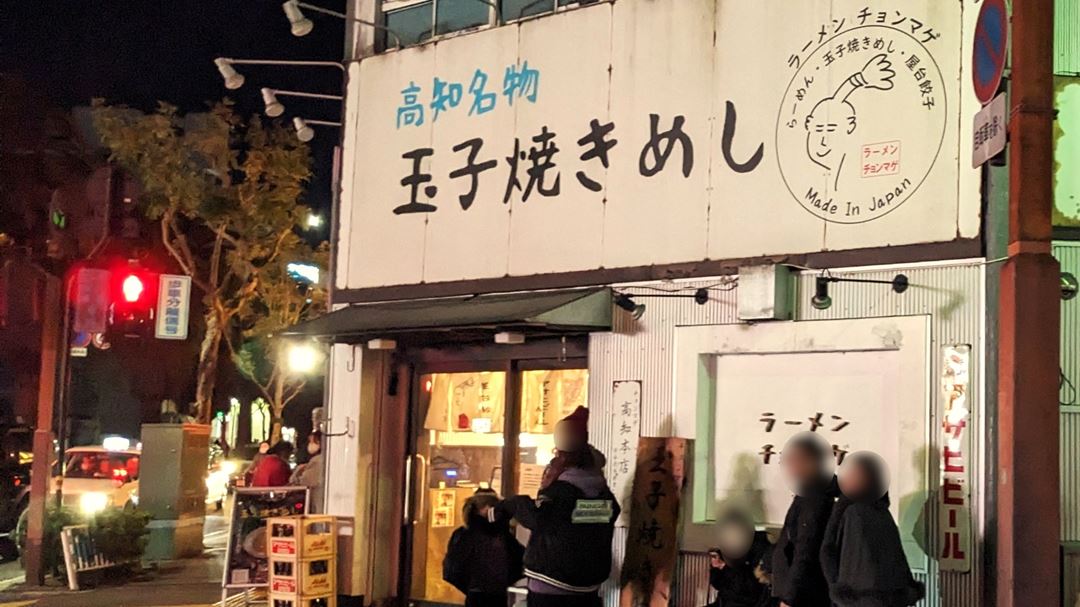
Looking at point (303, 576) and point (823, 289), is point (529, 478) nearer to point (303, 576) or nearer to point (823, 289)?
point (303, 576)

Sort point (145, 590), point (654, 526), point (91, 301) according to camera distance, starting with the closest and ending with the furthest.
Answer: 1. point (654, 526)
2. point (145, 590)
3. point (91, 301)

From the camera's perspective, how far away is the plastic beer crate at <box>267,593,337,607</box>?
11060mm

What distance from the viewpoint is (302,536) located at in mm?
11062

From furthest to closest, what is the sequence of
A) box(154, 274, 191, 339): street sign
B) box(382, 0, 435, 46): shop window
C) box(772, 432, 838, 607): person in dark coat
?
box(154, 274, 191, 339): street sign
box(382, 0, 435, 46): shop window
box(772, 432, 838, 607): person in dark coat

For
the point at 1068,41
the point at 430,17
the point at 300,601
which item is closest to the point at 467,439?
the point at 300,601

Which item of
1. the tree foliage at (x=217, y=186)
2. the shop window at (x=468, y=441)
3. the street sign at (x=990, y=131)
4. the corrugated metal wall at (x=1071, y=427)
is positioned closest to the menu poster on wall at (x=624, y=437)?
the shop window at (x=468, y=441)

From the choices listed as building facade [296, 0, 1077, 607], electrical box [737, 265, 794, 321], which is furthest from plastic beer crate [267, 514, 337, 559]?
electrical box [737, 265, 794, 321]

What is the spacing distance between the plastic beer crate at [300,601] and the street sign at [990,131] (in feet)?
24.6

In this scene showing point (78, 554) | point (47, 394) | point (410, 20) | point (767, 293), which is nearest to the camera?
point (767, 293)

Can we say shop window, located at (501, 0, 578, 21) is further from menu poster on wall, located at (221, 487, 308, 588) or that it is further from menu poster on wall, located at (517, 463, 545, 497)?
menu poster on wall, located at (221, 487, 308, 588)

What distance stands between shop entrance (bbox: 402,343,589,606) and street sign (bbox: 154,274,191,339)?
819 centimetres

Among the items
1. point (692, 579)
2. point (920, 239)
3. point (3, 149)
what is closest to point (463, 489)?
point (692, 579)

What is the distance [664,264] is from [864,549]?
12.7 ft

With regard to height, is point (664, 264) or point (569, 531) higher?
point (664, 264)
